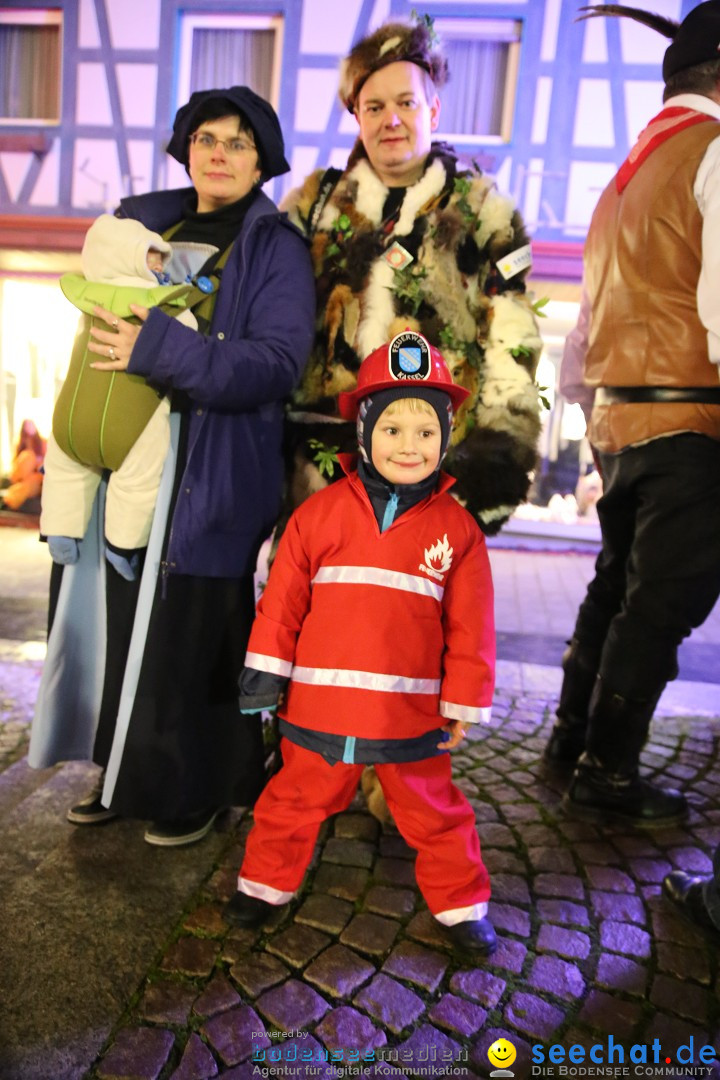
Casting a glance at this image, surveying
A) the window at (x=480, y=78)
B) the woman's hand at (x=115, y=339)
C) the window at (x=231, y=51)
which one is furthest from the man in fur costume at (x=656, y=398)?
the window at (x=231, y=51)

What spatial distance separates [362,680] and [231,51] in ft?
30.1

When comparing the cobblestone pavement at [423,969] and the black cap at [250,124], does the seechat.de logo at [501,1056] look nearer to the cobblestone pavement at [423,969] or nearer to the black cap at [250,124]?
the cobblestone pavement at [423,969]

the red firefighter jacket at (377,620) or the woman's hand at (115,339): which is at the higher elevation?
the woman's hand at (115,339)

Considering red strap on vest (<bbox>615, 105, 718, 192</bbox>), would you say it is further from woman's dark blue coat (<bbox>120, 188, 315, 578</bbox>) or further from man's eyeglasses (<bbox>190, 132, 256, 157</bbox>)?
man's eyeglasses (<bbox>190, 132, 256, 157</bbox>)

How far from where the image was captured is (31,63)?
8.88m

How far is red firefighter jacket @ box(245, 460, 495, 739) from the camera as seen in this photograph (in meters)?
1.96

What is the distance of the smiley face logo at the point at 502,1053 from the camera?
65.9 inches

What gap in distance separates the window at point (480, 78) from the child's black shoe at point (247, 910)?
870cm

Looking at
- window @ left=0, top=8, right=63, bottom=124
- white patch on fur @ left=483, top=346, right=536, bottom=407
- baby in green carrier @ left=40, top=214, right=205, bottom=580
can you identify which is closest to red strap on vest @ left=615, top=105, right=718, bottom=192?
white patch on fur @ left=483, top=346, right=536, bottom=407

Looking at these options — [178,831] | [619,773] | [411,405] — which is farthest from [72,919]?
[619,773]

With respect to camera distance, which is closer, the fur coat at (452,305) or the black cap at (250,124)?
the black cap at (250,124)

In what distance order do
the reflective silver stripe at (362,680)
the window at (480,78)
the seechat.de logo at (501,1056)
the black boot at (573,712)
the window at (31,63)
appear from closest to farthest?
the seechat.de logo at (501,1056) → the reflective silver stripe at (362,680) → the black boot at (573,712) → the window at (480,78) → the window at (31,63)

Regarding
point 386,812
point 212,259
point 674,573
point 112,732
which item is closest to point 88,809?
point 112,732

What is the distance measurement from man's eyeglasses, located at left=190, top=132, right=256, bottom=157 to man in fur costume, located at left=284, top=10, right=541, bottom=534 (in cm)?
36
